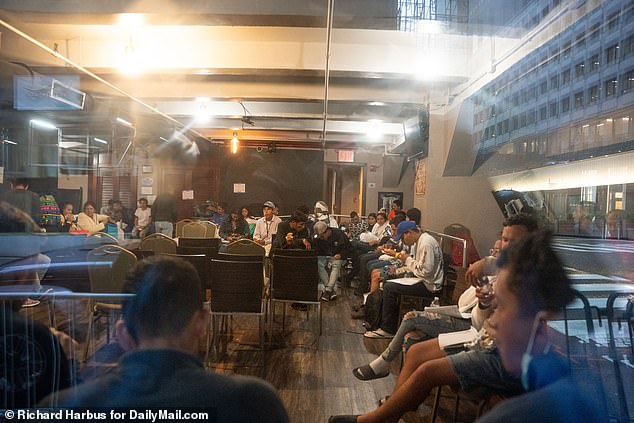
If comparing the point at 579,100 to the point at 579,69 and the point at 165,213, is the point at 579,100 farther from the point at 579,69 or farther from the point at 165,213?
the point at 165,213

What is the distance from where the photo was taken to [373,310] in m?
3.59

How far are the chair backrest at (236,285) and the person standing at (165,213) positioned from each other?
0.77 m

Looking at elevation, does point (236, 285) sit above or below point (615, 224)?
below

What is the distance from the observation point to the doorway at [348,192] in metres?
5.21

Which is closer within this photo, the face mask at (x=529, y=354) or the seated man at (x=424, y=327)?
the face mask at (x=529, y=354)

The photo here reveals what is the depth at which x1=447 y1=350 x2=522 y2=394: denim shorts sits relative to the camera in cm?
131

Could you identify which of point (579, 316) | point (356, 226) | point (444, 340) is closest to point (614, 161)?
point (579, 316)

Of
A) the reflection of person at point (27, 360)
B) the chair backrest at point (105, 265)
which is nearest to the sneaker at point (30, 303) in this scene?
the reflection of person at point (27, 360)

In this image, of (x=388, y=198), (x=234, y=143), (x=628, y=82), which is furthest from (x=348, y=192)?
(x=628, y=82)

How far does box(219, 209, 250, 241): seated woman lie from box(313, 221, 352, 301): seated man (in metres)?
0.92

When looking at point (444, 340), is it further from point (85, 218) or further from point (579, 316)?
point (85, 218)

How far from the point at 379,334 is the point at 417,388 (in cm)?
167

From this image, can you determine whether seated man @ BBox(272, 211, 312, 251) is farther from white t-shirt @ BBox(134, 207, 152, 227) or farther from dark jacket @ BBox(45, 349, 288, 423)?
dark jacket @ BBox(45, 349, 288, 423)

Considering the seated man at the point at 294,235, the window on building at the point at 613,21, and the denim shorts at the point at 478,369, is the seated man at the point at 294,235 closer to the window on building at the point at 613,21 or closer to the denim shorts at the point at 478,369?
the denim shorts at the point at 478,369
